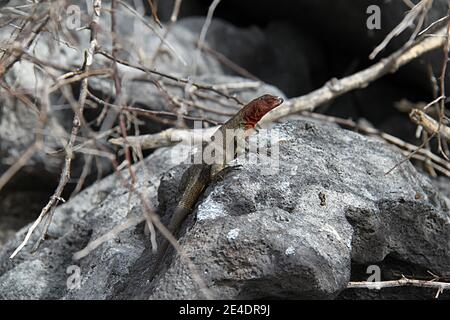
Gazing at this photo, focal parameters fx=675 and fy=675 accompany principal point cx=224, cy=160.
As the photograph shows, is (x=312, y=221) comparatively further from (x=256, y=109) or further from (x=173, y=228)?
(x=256, y=109)

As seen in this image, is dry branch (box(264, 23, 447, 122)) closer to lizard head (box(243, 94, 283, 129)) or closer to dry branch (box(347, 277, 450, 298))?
lizard head (box(243, 94, 283, 129))

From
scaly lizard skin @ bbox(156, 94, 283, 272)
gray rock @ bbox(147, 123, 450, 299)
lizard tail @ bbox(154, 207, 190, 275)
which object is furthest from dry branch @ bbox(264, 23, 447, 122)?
lizard tail @ bbox(154, 207, 190, 275)

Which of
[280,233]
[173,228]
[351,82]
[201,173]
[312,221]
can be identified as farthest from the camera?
[351,82]

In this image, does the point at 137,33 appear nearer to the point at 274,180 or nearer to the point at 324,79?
the point at 324,79

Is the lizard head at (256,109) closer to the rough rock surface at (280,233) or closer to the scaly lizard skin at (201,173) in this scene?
the scaly lizard skin at (201,173)

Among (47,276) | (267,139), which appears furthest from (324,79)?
(47,276)

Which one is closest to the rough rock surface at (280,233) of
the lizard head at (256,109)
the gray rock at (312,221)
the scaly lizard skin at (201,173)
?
the gray rock at (312,221)

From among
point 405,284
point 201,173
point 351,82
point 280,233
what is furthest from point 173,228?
point 351,82
